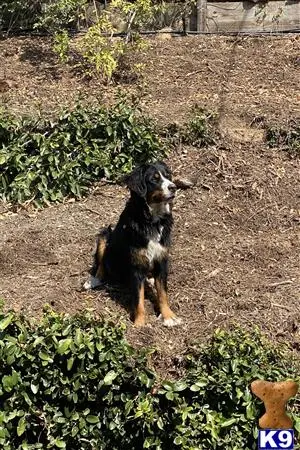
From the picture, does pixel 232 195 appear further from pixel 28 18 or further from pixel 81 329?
pixel 28 18

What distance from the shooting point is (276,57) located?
8.97m

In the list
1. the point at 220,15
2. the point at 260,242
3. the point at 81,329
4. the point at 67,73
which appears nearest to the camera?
the point at 81,329

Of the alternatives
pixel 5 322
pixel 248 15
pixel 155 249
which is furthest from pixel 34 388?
pixel 248 15

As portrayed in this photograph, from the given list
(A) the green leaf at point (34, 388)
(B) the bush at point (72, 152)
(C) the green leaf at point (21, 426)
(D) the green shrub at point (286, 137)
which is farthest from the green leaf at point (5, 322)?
(D) the green shrub at point (286, 137)

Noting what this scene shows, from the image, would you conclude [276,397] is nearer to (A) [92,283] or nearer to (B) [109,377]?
(B) [109,377]

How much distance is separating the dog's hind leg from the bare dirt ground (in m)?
0.10

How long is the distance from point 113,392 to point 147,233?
1226mm

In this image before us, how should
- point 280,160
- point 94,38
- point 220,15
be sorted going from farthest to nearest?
point 220,15 < point 94,38 < point 280,160

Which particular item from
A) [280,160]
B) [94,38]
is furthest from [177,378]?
[94,38]

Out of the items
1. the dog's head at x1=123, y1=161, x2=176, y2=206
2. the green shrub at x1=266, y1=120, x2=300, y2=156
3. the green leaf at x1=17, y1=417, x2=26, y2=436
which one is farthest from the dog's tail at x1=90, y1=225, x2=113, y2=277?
the green shrub at x1=266, y1=120, x2=300, y2=156

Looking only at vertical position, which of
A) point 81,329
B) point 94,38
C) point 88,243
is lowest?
point 88,243

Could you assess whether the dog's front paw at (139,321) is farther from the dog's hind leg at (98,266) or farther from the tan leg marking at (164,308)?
the dog's hind leg at (98,266)

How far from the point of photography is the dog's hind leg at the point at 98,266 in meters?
5.54

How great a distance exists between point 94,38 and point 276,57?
2.48 m
